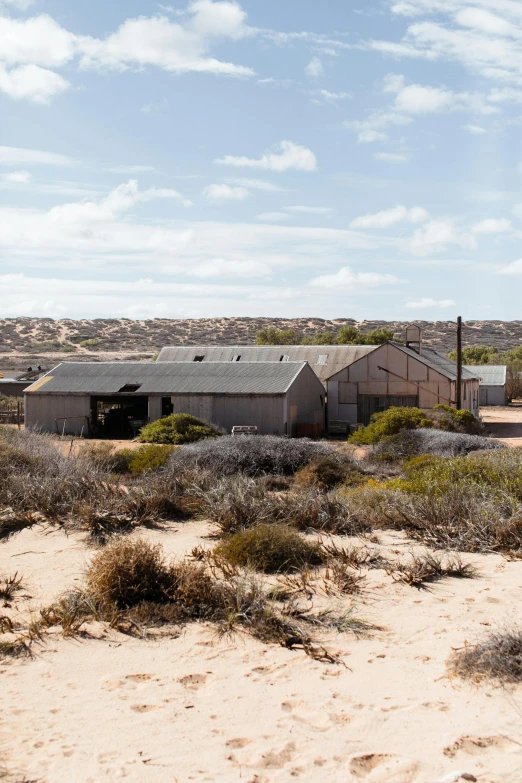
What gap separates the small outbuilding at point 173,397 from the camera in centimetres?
3303

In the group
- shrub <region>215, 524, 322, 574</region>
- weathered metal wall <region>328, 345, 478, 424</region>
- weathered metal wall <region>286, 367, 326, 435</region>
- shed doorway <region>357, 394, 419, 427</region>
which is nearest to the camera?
shrub <region>215, 524, 322, 574</region>

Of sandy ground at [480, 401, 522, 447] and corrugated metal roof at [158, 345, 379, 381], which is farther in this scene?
corrugated metal roof at [158, 345, 379, 381]

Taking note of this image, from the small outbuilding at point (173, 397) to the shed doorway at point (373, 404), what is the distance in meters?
2.04

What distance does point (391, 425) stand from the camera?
1094 inches

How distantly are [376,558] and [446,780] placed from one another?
233 inches

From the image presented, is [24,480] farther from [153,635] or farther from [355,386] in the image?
[355,386]

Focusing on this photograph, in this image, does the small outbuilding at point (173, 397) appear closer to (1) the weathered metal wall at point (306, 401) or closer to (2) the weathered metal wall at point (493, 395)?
(1) the weathered metal wall at point (306, 401)

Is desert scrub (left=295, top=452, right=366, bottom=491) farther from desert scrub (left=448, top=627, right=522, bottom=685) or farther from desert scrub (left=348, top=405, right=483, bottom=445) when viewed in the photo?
desert scrub (left=448, top=627, right=522, bottom=685)

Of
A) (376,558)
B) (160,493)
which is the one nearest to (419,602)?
(376,558)

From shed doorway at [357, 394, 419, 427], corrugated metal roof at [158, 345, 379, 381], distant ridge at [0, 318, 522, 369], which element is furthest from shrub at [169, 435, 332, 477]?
distant ridge at [0, 318, 522, 369]

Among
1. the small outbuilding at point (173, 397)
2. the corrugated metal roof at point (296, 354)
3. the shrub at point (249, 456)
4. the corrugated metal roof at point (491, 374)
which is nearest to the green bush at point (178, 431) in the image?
the small outbuilding at point (173, 397)

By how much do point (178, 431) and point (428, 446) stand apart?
10891 millimetres

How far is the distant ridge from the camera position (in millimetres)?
81812

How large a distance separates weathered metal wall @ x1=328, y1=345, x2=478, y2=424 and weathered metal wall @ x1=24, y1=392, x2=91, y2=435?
12.7 meters
